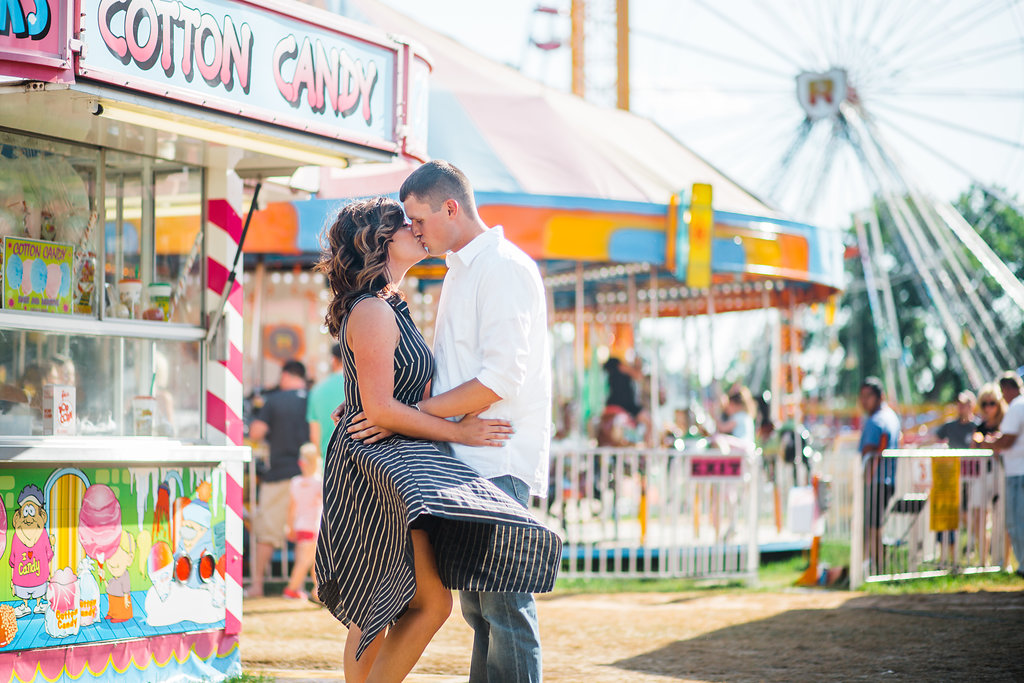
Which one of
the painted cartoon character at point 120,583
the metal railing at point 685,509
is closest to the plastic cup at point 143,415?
the painted cartoon character at point 120,583

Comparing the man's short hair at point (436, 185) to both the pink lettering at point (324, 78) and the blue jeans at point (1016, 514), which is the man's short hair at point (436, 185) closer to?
the pink lettering at point (324, 78)

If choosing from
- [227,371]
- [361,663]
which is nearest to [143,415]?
A: [227,371]

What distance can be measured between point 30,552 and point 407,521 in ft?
7.46

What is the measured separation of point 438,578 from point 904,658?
356 cm

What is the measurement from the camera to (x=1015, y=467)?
32.0 ft

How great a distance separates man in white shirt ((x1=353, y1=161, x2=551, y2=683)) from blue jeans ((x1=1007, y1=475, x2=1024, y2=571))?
718cm

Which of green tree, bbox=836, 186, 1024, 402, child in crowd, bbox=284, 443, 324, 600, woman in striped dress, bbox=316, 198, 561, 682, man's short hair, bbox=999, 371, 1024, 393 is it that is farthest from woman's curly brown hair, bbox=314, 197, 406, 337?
green tree, bbox=836, 186, 1024, 402

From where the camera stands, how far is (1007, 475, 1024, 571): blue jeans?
31.7ft

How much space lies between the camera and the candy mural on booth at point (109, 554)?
188 inches

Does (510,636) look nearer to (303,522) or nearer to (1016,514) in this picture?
(303,522)

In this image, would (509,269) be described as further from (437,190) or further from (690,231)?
(690,231)

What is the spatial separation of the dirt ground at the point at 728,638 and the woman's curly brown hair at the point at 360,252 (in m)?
2.54

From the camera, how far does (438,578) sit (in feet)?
11.7

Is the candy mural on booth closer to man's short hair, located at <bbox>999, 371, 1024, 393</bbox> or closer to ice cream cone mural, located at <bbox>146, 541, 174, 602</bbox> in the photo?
ice cream cone mural, located at <bbox>146, 541, 174, 602</bbox>
